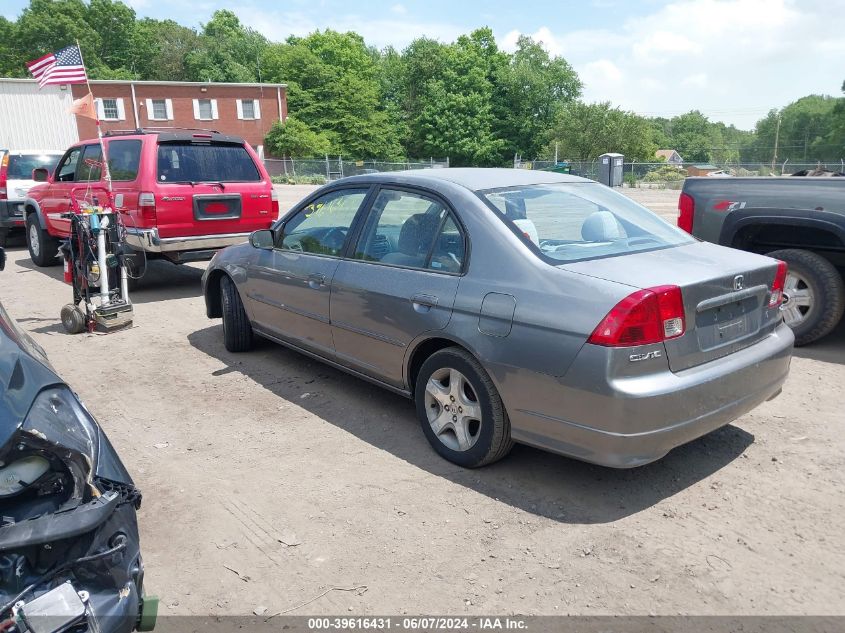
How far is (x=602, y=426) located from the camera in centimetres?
327

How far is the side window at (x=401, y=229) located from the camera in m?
4.26

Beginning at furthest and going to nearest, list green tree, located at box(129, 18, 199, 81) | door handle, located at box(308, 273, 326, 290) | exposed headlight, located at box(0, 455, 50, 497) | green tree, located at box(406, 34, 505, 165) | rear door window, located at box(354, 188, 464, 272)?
green tree, located at box(129, 18, 199, 81) → green tree, located at box(406, 34, 505, 165) → door handle, located at box(308, 273, 326, 290) → rear door window, located at box(354, 188, 464, 272) → exposed headlight, located at box(0, 455, 50, 497)

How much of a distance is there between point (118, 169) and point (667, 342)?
26.2 feet

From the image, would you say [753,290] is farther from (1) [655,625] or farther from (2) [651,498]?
(1) [655,625]

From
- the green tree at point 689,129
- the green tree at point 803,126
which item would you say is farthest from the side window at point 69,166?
the green tree at point 689,129

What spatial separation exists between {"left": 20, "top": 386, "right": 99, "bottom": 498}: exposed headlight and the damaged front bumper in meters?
0.09

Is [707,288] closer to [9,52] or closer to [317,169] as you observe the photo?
[317,169]

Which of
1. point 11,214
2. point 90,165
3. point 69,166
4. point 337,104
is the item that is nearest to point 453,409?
point 90,165

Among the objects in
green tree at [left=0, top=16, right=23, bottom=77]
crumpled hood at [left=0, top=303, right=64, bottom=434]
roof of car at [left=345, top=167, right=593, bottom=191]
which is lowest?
crumpled hood at [left=0, top=303, right=64, bottom=434]

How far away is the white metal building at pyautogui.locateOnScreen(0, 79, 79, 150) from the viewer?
32.5 meters

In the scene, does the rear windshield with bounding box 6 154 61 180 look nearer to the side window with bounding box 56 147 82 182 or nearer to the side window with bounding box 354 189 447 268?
the side window with bounding box 56 147 82 182

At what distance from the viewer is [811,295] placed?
6.03 m

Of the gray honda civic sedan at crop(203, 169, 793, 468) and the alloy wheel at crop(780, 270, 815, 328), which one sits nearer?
the gray honda civic sedan at crop(203, 169, 793, 468)

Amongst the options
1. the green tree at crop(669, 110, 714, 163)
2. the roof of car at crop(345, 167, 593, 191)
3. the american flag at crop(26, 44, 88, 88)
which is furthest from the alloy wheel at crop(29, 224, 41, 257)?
the green tree at crop(669, 110, 714, 163)
